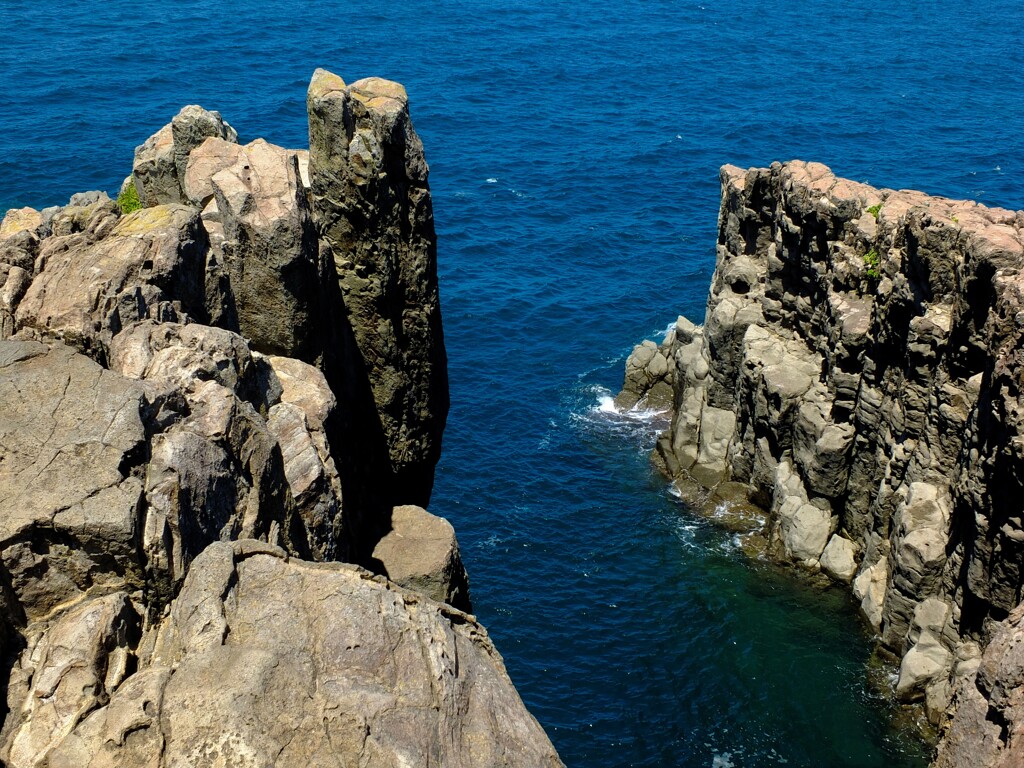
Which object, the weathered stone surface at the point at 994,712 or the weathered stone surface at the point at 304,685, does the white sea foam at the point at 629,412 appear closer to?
the weathered stone surface at the point at 304,685

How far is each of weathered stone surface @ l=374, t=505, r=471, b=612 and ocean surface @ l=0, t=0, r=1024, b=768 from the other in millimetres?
15765

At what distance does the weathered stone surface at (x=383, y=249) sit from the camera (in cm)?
4778

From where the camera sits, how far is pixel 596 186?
126m

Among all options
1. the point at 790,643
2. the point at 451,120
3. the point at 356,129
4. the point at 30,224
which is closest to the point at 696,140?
the point at 451,120

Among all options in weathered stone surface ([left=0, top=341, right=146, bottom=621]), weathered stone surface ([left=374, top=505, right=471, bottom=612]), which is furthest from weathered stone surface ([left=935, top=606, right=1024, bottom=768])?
weathered stone surface ([left=374, top=505, right=471, bottom=612])

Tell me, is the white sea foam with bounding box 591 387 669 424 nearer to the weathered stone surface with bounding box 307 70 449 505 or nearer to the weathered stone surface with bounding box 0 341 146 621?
the weathered stone surface with bounding box 307 70 449 505

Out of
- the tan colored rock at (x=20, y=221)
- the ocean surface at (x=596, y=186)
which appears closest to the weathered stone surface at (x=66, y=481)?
the tan colored rock at (x=20, y=221)

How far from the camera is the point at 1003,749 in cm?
2016

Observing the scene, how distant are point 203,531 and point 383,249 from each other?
85.4 feet

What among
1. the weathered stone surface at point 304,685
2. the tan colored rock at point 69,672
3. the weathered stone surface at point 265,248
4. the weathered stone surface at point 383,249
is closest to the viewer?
the weathered stone surface at point 304,685

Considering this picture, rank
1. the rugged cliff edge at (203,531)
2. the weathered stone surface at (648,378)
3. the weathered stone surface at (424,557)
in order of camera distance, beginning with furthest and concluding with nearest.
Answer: the weathered stone surface at (648,378) → the weathered stone surface at (424,557) → the rugged cliff edge at (203,531)

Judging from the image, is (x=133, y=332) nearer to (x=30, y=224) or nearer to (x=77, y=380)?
(x=77, y=380)

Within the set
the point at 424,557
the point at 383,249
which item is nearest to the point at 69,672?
the point at 424,557

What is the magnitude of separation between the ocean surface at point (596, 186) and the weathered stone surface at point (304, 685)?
35404 mm
